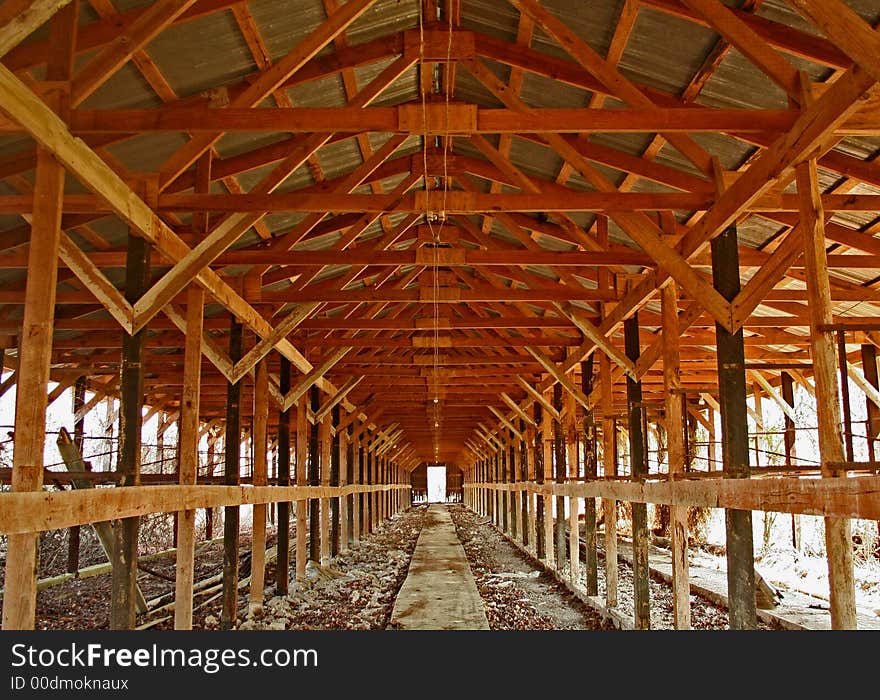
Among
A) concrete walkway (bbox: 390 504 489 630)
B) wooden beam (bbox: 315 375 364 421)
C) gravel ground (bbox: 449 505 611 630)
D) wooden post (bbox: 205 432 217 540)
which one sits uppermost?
wooden beam (bbox: 315 375 364 421)

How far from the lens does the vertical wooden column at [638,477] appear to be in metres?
9.41

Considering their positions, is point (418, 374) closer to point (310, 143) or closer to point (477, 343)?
point (477, 343)

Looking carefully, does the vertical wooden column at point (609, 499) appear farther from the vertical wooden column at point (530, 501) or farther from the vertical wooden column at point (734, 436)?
the vertical wooden column at point (530, 501)

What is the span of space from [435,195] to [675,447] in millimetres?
3649

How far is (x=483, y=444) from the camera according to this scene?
1378 inches

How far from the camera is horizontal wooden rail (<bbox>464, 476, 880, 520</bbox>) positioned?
3.84 m

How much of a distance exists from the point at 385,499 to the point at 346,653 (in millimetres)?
32890

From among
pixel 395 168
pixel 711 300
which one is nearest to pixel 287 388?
pixel 395 168

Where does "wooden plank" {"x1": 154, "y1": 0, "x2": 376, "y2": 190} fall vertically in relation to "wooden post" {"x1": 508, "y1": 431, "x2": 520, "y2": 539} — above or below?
above

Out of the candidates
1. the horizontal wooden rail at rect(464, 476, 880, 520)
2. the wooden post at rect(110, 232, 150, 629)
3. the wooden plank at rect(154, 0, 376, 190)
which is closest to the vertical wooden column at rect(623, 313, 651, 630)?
the horizontal wooden rail at rect(464, 476, 880, 520)

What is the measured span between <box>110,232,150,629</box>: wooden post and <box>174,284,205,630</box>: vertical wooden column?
0.84 meters

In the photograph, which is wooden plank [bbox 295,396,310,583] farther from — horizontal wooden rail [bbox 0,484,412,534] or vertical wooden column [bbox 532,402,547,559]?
vertical wooden column [bbox 532,402,547,559]

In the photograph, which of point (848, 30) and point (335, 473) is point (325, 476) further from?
point (848, 30)

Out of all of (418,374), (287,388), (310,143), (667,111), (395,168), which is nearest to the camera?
(667,111)
